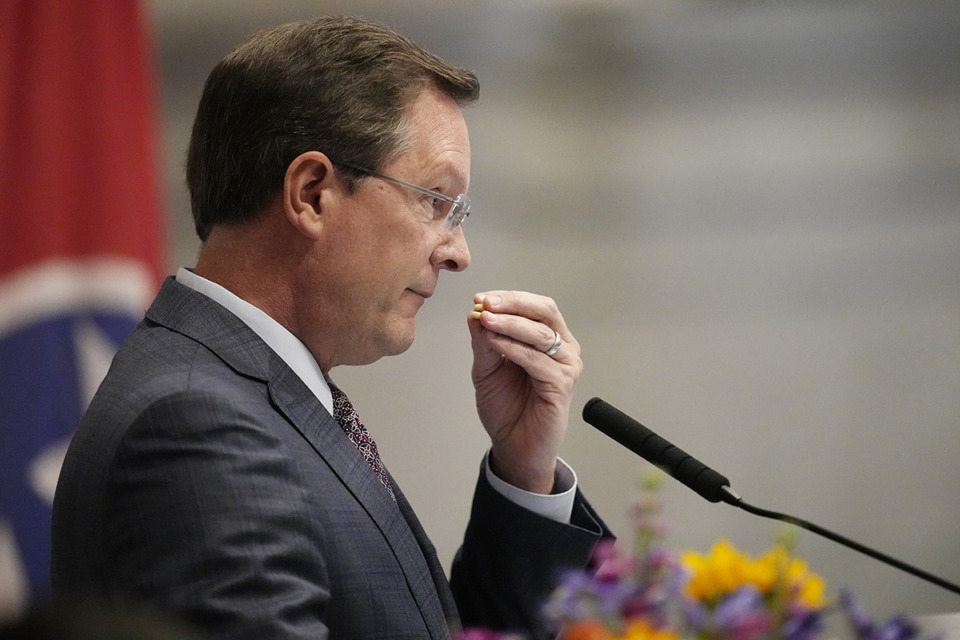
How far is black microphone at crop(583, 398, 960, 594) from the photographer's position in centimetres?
103

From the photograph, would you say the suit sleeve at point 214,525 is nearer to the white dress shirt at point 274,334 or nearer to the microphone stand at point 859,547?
the white dress shirt at point 274,334

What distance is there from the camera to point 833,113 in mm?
3053

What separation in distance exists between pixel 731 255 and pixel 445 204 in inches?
67.0

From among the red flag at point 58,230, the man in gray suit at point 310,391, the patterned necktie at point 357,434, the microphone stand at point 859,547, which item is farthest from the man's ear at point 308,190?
the red flag at point 58,230

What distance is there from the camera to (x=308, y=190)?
1421mm

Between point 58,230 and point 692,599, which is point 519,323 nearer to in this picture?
point 692,599

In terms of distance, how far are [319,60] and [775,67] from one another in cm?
197

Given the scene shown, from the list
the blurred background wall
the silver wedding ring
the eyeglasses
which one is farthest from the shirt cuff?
the blurred background wall

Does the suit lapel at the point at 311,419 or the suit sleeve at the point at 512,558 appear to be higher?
the suit lapel at the point at 311,419

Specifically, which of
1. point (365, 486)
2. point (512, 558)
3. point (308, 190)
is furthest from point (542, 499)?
point (308, 190)

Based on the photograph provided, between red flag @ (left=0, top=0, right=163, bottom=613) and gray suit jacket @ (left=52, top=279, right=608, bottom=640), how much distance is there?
92cm

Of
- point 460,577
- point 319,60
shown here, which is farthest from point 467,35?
point 460,577

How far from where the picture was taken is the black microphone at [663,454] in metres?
1.13

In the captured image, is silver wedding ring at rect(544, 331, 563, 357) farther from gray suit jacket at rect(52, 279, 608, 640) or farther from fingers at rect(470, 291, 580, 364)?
gray suit jacket at rect(52, 279, 608, 640)
